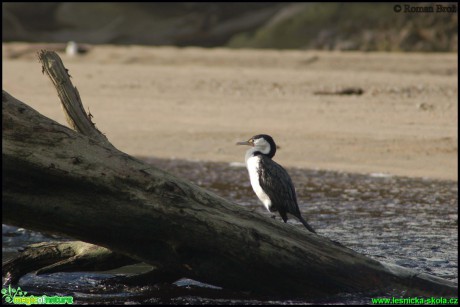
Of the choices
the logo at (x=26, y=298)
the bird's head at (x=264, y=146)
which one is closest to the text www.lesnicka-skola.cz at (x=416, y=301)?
the bird's head at (x=264, y=146)

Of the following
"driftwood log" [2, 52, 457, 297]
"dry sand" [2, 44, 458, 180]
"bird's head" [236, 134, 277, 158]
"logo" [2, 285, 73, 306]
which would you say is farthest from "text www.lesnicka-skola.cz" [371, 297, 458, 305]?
"dry sand" [2, 44, 458, 180]

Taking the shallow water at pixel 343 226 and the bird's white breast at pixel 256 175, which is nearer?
the shallow water at pixel 343 226

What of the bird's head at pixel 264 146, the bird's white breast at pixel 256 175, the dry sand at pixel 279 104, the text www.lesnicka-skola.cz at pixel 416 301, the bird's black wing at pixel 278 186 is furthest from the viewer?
the dry sand at pixel 279 104

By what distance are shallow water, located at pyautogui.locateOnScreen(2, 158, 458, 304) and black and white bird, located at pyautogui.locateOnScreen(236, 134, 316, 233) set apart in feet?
2.77

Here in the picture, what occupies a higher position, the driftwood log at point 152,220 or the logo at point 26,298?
the driftwood log at point 152,220

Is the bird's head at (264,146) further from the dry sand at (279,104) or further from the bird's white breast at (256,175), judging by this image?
the dry sand at (279,104)

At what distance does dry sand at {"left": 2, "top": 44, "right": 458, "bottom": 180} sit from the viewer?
12586 mm

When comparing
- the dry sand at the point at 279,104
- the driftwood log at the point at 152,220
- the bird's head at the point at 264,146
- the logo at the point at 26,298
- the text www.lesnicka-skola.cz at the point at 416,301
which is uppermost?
the dry sand at the point at 279,104

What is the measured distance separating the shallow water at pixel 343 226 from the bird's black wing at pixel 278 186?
0.83 metres

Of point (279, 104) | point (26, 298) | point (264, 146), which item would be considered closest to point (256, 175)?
point (264, 146)

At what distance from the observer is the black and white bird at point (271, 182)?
7359 mm

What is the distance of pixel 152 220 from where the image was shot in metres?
5.72

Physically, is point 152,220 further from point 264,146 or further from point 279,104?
point 279,104

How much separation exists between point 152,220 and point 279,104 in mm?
9246
